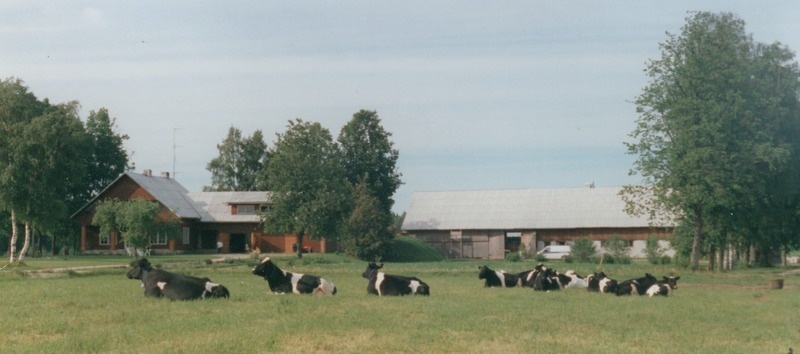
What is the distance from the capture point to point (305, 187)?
7556cm

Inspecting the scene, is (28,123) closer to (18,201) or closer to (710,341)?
(18,201)

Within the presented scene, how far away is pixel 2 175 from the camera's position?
58.4 m

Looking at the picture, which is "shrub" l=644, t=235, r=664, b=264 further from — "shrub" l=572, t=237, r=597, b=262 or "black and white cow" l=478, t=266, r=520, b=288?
"black and white cow" l=478, t=266, r=520, b=288

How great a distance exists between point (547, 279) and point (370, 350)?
1670cm

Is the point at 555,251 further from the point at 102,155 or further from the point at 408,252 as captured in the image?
the point at 102,155

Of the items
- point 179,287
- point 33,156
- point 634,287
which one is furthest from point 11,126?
point 634,287

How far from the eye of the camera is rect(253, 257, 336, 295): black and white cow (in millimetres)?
25922

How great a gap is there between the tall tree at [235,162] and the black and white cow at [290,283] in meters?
94.8

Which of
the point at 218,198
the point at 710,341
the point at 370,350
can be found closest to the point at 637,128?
the point at 710,341

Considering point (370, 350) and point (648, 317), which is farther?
point (648, 317)

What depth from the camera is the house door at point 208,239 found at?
9544cm

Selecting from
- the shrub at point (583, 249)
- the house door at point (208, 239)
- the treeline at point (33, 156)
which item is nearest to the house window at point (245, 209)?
the house door at point (208, 239)

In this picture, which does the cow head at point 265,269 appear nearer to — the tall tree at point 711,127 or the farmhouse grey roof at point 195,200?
the tall tree at point 711,127

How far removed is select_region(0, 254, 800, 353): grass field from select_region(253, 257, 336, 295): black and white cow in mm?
593
